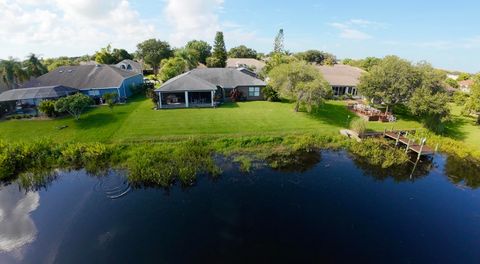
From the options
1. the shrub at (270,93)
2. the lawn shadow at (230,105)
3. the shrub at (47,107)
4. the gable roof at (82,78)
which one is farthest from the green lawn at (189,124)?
the gable roof at (82,78)

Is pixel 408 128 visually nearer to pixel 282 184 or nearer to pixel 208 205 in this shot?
pixel 282 184

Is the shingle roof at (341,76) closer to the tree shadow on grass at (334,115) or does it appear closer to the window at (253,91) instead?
the tree shadow on grass at (334,115)

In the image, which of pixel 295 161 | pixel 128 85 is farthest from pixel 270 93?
pixel 128 85

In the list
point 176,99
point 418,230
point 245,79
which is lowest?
point 418,230

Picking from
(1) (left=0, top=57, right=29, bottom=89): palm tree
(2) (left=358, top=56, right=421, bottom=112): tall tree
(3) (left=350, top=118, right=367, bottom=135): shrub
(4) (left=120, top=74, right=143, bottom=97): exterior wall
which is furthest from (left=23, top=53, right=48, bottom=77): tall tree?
(2) (left=358, top=56, right=421, bottom=112): tall tree

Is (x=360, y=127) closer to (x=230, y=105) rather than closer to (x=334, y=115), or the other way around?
(x=334, y=115)

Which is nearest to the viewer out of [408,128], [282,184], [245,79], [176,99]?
[282,184]

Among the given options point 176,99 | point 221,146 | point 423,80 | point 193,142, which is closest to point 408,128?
point 423,80
